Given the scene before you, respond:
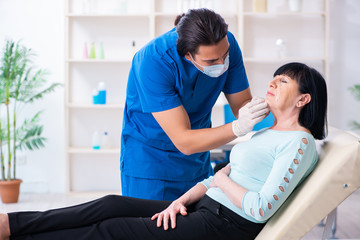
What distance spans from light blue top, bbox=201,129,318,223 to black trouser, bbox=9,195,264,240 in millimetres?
47

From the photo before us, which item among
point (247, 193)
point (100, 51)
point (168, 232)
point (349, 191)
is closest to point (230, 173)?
point (247, 193)

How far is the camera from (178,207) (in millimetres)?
1539

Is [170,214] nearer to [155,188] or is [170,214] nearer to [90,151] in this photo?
[155,188]

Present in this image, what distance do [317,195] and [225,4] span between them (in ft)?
10.2

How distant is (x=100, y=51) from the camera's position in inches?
159

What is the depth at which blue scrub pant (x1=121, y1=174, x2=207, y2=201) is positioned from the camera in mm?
1825

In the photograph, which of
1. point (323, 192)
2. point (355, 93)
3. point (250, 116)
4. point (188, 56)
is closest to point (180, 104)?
point (188, 56)

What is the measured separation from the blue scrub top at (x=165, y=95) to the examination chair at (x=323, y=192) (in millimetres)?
538

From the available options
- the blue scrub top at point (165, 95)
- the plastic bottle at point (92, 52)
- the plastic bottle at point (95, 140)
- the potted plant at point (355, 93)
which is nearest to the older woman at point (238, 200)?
the blue scrub top at point (165, 95)

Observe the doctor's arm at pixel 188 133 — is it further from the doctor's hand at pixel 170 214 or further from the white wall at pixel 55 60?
the white wall at pixel 55 60

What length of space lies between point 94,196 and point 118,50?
1342 mm

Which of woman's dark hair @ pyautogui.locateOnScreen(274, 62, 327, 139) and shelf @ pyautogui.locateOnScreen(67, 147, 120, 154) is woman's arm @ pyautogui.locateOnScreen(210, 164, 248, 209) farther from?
shelf @ pyautogui.locateOnScreen(67, 147, 120, 154)

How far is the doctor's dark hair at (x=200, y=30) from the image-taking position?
58.3 inches

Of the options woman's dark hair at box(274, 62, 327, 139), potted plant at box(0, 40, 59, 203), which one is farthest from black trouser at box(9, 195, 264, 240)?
potted plant at box(0, 40, 59, 203)
